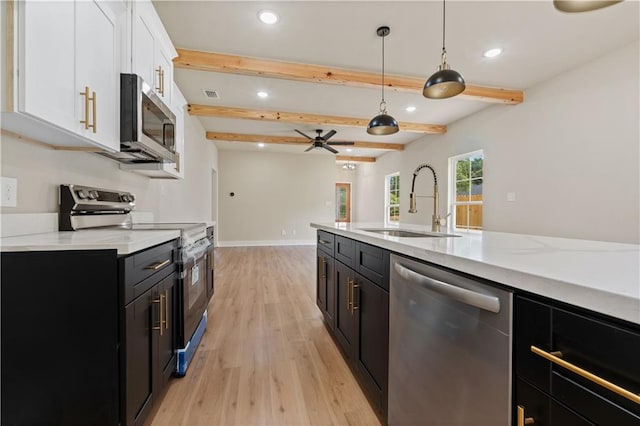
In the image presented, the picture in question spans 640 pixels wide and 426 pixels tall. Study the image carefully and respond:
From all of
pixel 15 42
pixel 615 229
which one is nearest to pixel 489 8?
pixel 615 229

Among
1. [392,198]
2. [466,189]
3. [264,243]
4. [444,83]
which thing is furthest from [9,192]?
[392,198]

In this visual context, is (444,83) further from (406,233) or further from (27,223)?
(27,223)

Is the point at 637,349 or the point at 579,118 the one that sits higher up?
the point at 579,118

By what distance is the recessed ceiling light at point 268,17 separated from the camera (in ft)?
7.97

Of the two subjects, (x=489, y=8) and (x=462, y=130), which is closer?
(x=489, y=8)

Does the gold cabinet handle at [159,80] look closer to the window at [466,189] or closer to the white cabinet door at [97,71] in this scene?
the white cabinet door at [97,71]

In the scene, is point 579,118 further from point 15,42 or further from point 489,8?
point 15,42

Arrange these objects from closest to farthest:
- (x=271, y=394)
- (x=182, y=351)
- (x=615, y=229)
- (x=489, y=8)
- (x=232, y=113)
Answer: (x=271, y=394) → (x=182, y=351) → (x=489, y=8) → (x=615, y=229) → (x=232, y=113)

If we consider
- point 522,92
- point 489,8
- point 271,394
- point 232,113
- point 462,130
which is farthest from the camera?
point 462,130

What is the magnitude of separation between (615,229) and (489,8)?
2.76 meters

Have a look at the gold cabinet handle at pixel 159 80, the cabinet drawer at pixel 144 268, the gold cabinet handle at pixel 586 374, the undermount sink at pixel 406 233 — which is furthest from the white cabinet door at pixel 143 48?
the gold cabinet handle at pixel 586 374

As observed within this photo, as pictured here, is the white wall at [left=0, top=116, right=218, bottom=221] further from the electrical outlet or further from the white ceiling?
the white ceiling

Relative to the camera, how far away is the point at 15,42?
1.00 meters

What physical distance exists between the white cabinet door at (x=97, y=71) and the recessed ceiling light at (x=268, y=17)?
4.07 feet
